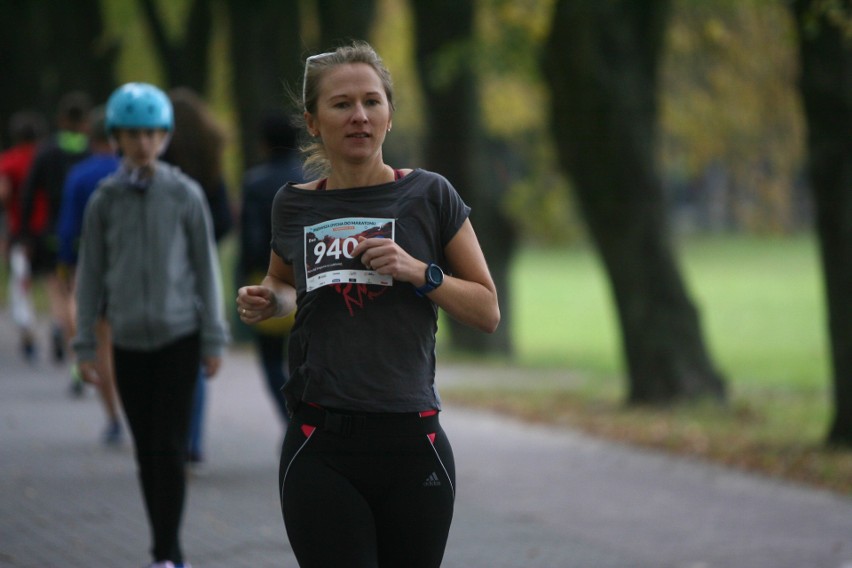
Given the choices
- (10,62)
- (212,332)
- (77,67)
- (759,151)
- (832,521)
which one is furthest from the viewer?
(10,62)

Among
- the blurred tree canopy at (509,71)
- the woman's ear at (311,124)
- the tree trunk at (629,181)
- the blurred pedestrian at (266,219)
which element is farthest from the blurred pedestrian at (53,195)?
the woman's ear at (311,124)

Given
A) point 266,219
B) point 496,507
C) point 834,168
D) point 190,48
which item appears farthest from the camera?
point 190,48

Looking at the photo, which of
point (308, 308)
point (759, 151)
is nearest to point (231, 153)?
point (759, 151)

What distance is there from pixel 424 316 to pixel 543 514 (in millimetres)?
4600

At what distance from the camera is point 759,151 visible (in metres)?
16.3

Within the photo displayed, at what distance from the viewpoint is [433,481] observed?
3.83 metres

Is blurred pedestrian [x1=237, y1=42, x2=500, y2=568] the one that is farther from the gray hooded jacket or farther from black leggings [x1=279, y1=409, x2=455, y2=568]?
the gray hooded jacket

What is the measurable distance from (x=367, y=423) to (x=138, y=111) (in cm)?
295

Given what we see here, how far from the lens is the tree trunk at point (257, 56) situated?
2178 centimetres

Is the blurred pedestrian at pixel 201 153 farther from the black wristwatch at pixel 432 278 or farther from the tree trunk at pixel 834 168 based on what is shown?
the black wristwatch at pixel 432 278

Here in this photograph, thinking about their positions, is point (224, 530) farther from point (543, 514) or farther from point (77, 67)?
point (77, 67)

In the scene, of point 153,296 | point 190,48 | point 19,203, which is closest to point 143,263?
point 153,296

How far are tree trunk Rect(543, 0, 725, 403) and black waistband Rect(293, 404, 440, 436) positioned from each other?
30.8 ft

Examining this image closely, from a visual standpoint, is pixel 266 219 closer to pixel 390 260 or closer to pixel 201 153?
pixel 201 153
